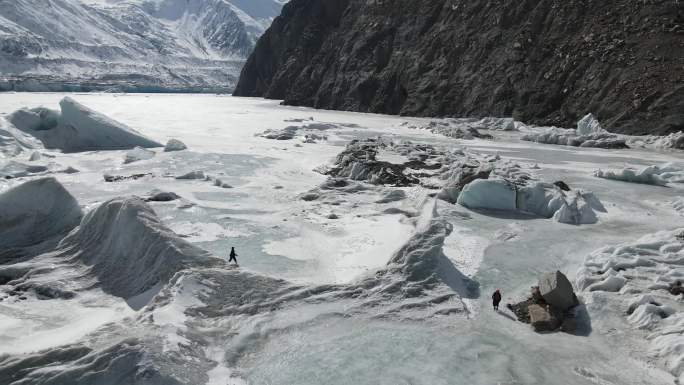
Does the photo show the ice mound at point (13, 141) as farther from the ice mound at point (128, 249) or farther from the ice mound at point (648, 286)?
the ice mound at point (648, 286)

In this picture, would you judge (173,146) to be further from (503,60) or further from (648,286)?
(503,60)

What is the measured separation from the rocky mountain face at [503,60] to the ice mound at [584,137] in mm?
2302

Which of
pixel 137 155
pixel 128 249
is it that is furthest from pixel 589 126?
pixel 128 249

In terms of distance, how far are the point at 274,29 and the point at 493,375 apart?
3737 inches

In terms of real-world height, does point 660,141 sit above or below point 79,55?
above

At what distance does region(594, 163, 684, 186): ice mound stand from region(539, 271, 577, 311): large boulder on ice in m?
15.5

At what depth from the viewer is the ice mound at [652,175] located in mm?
24328

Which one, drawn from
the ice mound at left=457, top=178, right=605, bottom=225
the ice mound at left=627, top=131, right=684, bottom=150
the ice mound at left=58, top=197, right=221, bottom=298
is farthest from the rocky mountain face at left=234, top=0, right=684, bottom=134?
the ice mound at left=58, top=197, right=221, bottom=298

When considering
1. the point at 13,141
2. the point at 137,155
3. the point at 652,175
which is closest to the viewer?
the point at 652,175

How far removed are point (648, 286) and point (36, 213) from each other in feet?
52.4

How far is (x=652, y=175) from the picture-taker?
24391 mm

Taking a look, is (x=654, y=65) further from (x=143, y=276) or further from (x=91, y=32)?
(x=91, y=32)

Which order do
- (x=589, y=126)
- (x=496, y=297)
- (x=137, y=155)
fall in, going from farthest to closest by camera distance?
(x=589, y=126)
(x=137, y=155)
(x=496, y=297)

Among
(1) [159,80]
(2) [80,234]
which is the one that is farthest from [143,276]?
(1) [159,80]
